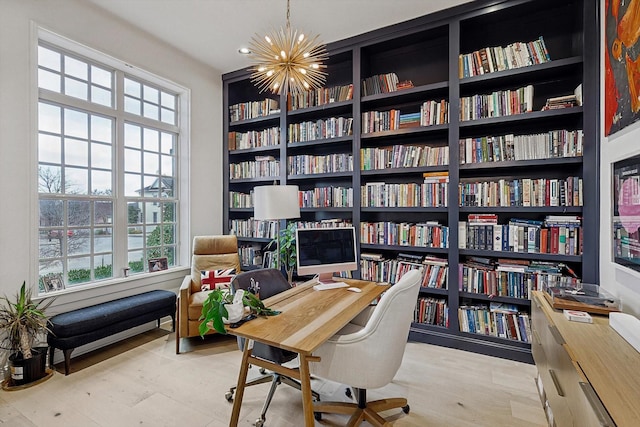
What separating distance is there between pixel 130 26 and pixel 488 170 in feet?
12.5

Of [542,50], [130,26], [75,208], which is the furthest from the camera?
[130,26]

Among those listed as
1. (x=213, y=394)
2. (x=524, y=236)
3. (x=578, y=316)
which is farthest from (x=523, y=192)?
(x=213, y=394)

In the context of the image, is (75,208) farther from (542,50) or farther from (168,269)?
(542,50)

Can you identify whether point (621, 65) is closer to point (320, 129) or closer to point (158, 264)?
point (320, 129)

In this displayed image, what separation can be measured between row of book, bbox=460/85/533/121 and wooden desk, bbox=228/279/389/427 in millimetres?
1832

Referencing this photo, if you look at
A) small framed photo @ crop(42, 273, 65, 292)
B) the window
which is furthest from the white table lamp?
small framed photo @ crop(42, 273, 65, 292)

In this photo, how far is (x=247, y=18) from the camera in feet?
9.47

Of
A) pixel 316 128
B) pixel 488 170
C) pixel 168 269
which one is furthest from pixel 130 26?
pixel 488 170

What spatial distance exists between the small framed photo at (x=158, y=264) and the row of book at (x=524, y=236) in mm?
3158

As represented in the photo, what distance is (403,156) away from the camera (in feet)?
9.96

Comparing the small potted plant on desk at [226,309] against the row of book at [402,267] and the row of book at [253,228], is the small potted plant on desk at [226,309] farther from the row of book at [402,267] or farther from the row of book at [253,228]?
the row of book at [253,228]

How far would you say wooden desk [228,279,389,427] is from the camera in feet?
4.49

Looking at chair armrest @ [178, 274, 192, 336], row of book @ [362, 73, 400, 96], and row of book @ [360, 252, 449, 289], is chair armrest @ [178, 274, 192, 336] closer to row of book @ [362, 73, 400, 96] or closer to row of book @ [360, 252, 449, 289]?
row of book @ [360, 252, 449, 289]

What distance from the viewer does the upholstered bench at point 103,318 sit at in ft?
7.58
